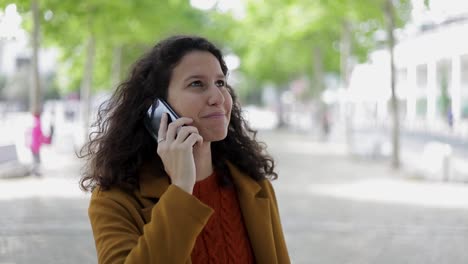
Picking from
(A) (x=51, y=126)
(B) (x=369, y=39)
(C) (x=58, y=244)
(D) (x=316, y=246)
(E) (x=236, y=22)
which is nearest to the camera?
(C) (x=58, y=244)

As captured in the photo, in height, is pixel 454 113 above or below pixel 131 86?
below

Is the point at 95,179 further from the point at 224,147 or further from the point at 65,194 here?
the point at 65,194

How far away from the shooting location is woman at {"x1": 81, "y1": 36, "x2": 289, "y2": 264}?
2.02 m

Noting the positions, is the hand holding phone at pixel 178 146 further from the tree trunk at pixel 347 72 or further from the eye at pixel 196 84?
the tree trunk at pixel 347 72

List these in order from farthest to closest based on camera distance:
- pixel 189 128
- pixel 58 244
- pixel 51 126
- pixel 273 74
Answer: pixel 273 74 → pixel 51 126 → pixel 58 244 → pixel 189 128

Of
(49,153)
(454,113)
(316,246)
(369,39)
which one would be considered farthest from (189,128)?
(454,113)

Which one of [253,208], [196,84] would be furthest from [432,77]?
[196,84]

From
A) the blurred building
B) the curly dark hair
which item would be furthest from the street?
the blurred building

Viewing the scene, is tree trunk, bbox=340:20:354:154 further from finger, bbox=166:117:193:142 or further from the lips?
finger, bbox=166:117:193:142

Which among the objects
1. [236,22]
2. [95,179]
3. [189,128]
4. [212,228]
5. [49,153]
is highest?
[236,22]

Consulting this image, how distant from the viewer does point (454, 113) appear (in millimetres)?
37688

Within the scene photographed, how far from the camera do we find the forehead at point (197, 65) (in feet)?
7.48

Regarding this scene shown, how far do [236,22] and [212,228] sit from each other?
4174 centimetres

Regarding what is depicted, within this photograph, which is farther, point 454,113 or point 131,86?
point 454,113
